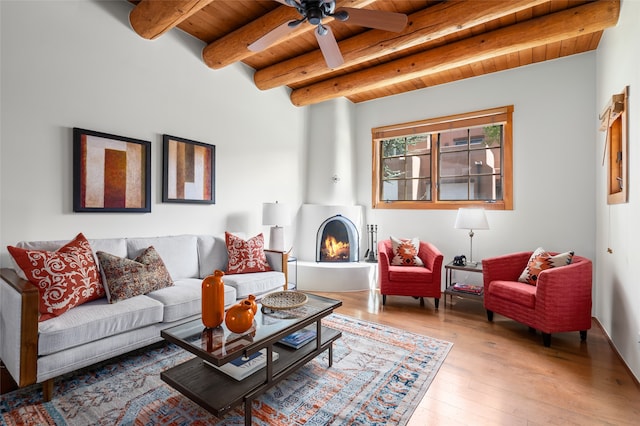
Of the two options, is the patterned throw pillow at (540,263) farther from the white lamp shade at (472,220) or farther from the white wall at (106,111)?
the white wall at (106,111)

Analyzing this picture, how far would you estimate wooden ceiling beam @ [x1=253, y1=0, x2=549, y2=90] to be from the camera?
260cm

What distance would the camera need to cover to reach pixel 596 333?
3.01m

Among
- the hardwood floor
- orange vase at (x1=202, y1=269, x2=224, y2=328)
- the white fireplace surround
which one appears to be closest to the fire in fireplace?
the white fireplace surround

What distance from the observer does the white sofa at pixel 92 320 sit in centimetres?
174

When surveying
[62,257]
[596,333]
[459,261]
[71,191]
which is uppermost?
[71,191]

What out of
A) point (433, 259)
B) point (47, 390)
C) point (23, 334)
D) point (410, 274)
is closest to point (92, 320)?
point (23, 334)

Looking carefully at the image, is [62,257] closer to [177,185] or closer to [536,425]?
[177,185]

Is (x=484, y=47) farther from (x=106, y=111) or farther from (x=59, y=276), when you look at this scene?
(x=59, y=276)

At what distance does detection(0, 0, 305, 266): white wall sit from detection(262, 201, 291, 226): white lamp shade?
0.30 metres

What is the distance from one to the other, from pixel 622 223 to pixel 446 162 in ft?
7.57

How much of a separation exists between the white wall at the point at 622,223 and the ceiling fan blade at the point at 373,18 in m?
1.67

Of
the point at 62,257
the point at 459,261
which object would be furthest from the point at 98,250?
the point at 459,261

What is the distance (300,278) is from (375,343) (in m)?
1.93

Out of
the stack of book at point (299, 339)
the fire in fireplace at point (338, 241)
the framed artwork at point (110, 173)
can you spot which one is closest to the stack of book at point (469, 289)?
the fire in fireplace at point (338, 241)
